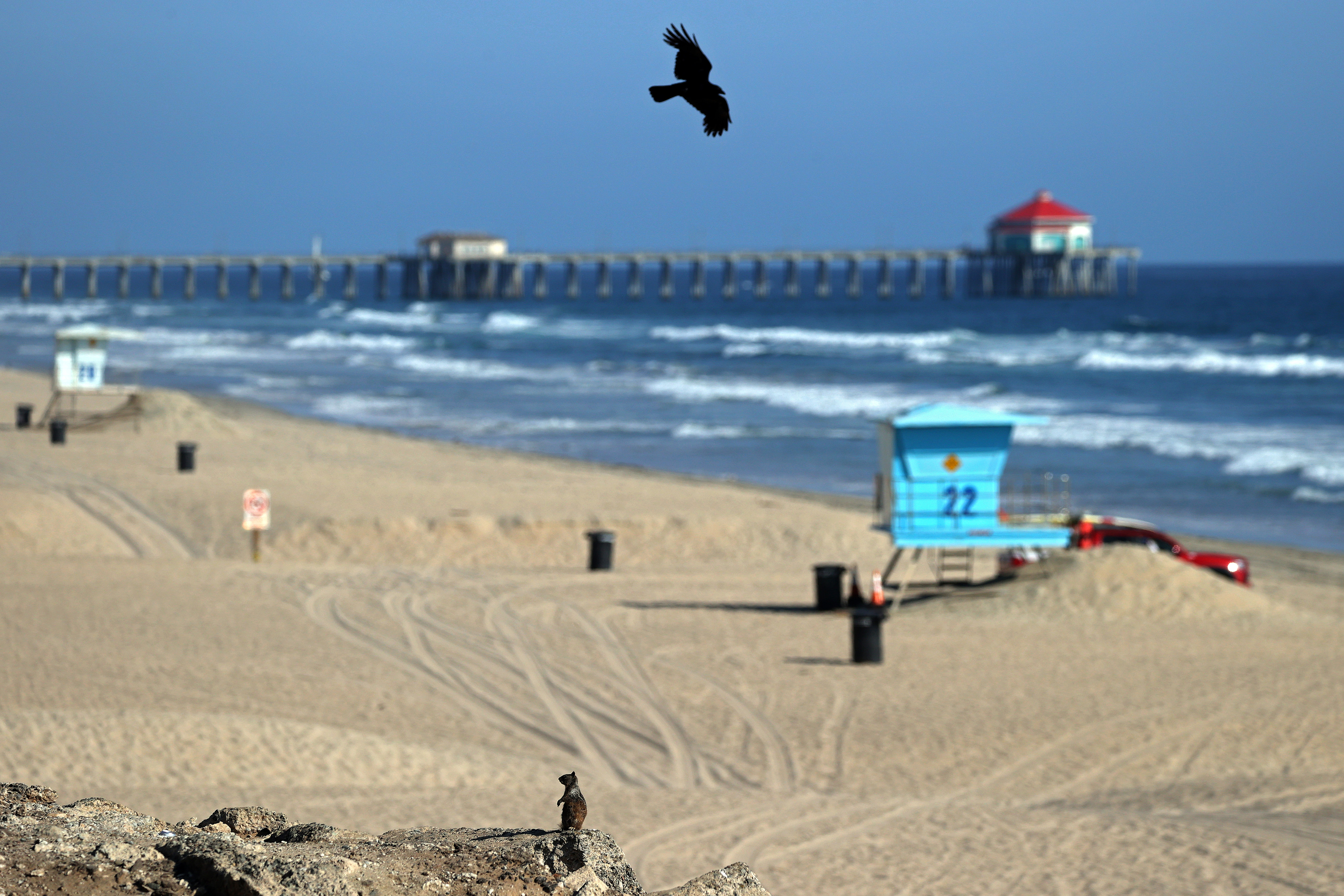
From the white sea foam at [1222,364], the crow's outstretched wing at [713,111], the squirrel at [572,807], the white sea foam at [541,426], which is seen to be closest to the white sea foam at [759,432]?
the white sea foam at [541,426]

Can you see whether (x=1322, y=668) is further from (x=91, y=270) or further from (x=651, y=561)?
(x=91, y=270)

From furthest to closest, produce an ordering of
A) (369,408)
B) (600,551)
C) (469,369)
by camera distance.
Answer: (469,369) → (369,408) → (600,551)

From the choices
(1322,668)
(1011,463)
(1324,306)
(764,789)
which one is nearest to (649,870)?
(764,789)

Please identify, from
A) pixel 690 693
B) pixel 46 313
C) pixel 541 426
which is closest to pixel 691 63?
pixel 690 693

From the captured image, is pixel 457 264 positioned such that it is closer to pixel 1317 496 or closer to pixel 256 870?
pixel 1317 496

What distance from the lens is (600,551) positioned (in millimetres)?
18266

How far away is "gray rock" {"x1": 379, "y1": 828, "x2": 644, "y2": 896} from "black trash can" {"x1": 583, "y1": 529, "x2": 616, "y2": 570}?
43.0 feet

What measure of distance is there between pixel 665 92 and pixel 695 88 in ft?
0.22

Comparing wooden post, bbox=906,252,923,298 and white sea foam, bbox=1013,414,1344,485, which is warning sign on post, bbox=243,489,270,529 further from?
wooden post, bbox=906,252,923,298

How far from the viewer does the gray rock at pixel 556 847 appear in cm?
474

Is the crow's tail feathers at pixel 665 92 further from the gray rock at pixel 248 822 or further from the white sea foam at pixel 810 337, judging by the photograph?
the white sea foam at pixel 810 337

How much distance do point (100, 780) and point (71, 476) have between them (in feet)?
49.1

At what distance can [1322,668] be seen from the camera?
44.4 feet

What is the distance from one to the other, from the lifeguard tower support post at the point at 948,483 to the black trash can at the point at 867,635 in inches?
104
